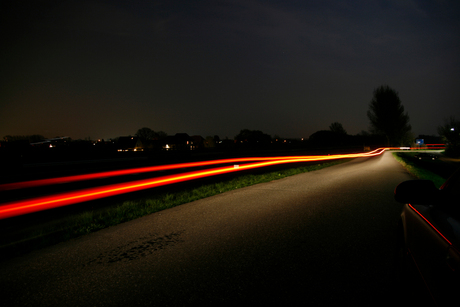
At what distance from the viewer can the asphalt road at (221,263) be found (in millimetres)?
3068

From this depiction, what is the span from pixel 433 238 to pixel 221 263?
289cm

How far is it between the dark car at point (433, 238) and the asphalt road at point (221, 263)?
920 mm

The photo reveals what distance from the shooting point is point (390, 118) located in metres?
76.2

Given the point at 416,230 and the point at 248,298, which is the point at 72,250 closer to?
the point at 248,298

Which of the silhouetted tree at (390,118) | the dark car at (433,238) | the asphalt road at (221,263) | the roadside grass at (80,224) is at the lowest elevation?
the asphalt road at (221,263)

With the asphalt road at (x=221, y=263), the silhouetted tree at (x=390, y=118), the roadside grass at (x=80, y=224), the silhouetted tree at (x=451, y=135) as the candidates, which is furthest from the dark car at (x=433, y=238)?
the silhouetted tree at (x=390, y=118)

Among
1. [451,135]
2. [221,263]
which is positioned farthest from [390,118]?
[221,263]

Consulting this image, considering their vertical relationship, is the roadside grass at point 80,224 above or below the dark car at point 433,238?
below

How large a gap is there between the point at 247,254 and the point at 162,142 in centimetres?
10073

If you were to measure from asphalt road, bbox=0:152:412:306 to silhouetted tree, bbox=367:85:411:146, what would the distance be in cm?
8335

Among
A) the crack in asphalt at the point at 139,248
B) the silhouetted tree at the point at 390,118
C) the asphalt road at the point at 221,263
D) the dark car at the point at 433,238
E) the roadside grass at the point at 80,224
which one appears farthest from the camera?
the silhouetted tree at the point at 390,118

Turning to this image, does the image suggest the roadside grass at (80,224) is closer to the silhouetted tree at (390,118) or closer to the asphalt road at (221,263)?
the asphalt road at (221,263)

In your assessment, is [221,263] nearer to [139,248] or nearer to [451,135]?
[139,248]

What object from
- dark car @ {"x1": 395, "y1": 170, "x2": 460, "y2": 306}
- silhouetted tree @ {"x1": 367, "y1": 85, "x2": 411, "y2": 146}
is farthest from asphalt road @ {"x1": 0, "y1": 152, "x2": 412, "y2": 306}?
silhouetted tree @ {"x1": 367, "y1": 85, "x2": 411, "y2": 146}
